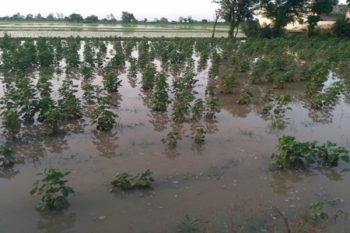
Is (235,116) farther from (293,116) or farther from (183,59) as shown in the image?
(183,59)

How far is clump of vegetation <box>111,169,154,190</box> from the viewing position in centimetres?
682

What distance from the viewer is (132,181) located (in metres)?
6.93

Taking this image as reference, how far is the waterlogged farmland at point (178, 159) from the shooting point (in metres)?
6.03

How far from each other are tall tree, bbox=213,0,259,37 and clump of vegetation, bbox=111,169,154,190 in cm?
3271

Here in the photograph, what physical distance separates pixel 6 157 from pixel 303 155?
5.55m

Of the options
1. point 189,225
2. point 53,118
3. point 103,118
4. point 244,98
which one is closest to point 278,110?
point 244,98

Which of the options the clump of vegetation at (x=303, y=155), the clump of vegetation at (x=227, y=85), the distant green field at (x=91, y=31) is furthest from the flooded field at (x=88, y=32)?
the clump of vegetation at (x=303, y=155)

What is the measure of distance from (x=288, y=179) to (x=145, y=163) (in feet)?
8.76

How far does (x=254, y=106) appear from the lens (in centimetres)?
1277

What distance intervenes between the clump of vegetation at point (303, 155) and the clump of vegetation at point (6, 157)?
495 cm

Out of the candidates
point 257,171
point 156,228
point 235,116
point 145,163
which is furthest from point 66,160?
point 235,116

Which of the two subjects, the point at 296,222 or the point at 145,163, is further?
the point at 145,163

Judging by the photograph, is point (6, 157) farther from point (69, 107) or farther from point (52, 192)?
point (69, 107)

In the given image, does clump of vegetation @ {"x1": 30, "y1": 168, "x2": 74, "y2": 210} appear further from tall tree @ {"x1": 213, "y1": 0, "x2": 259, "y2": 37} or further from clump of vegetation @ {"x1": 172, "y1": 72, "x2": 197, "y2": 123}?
tall tree @ {"x1": 213, "y1": 0, "x2": 259, "y2": 37}
